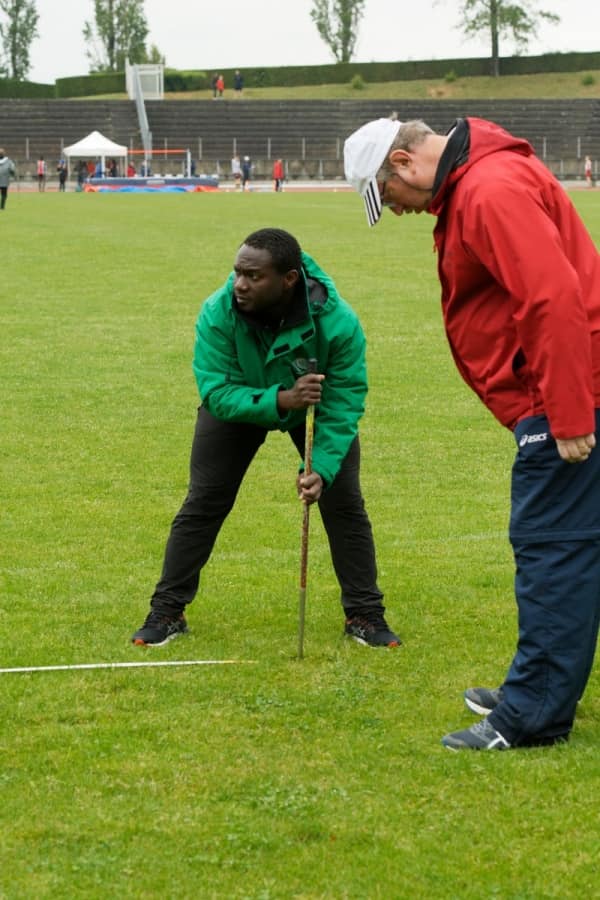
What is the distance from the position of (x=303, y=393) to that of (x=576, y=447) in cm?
151

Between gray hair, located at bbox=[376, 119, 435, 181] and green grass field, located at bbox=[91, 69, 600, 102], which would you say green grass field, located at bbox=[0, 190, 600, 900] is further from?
green grass field, located at bbox=[91, 69, 600, 102]

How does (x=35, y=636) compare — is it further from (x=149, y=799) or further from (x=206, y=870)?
(x=206, y=870)

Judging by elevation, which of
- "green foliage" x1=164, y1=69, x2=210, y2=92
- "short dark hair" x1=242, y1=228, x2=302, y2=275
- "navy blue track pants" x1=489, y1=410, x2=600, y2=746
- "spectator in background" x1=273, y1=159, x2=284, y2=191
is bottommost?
"spectator in background" x1=273, y1=159, x2=284, y2=191

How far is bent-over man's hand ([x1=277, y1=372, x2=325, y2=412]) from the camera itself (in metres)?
5.97

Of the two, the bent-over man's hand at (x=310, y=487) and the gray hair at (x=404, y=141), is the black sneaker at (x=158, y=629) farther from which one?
→ the gray hair at (x=404, y=141)

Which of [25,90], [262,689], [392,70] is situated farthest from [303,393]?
[392,70]

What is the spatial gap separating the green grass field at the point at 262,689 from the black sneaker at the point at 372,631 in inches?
3.0

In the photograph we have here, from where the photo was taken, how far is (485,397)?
5.23 m

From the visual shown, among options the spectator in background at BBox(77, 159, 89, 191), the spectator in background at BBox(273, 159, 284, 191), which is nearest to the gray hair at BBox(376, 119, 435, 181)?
the spectator in background at BBox(273, 159, 284, 191)

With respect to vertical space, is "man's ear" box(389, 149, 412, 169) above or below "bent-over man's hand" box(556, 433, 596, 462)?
above

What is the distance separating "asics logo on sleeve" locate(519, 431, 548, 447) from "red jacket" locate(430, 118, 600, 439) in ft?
0.26

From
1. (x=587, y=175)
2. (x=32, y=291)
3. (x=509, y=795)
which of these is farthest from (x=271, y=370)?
(x=587, y=175)

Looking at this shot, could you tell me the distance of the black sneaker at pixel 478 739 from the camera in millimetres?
5277

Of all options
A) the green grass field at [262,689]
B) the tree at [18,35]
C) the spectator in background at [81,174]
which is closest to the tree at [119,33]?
the tree at [18,35]
